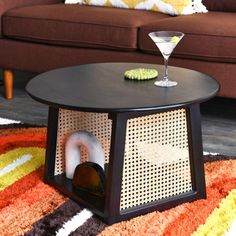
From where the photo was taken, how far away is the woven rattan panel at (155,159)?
1.60 metres

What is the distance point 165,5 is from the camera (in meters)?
2.81

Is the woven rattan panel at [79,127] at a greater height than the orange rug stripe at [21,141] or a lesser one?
→ greater

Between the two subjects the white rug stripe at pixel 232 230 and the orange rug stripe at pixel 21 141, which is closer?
the white rug stripe at pixel 232 230

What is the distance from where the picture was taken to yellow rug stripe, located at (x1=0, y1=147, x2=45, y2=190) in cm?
188

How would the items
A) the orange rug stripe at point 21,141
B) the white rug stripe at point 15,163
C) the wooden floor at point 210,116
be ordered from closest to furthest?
1. the white rug stripe at point 15,163
2. the orange rug stripe at point 21,141
3. the wooden floor at point 210,116

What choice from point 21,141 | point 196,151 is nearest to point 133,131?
point 196,151

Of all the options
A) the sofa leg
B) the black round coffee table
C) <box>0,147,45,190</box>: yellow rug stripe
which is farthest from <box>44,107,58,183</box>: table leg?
the sofa leg

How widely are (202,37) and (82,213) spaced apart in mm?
1049

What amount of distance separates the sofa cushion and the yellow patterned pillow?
8cm

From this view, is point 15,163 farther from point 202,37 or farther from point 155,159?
point 202,37

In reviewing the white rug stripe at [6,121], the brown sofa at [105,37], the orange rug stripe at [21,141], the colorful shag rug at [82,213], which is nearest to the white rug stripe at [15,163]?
the colorful shag rug at [82,213]

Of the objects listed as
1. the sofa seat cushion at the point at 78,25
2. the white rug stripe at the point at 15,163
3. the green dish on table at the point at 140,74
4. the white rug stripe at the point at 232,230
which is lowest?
the white rug stripe at the point at 15,163

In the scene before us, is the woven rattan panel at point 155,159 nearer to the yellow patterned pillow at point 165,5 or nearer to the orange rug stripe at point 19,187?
the orange rug stripe at point 19,187

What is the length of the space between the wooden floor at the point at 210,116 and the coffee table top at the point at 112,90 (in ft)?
1.75
